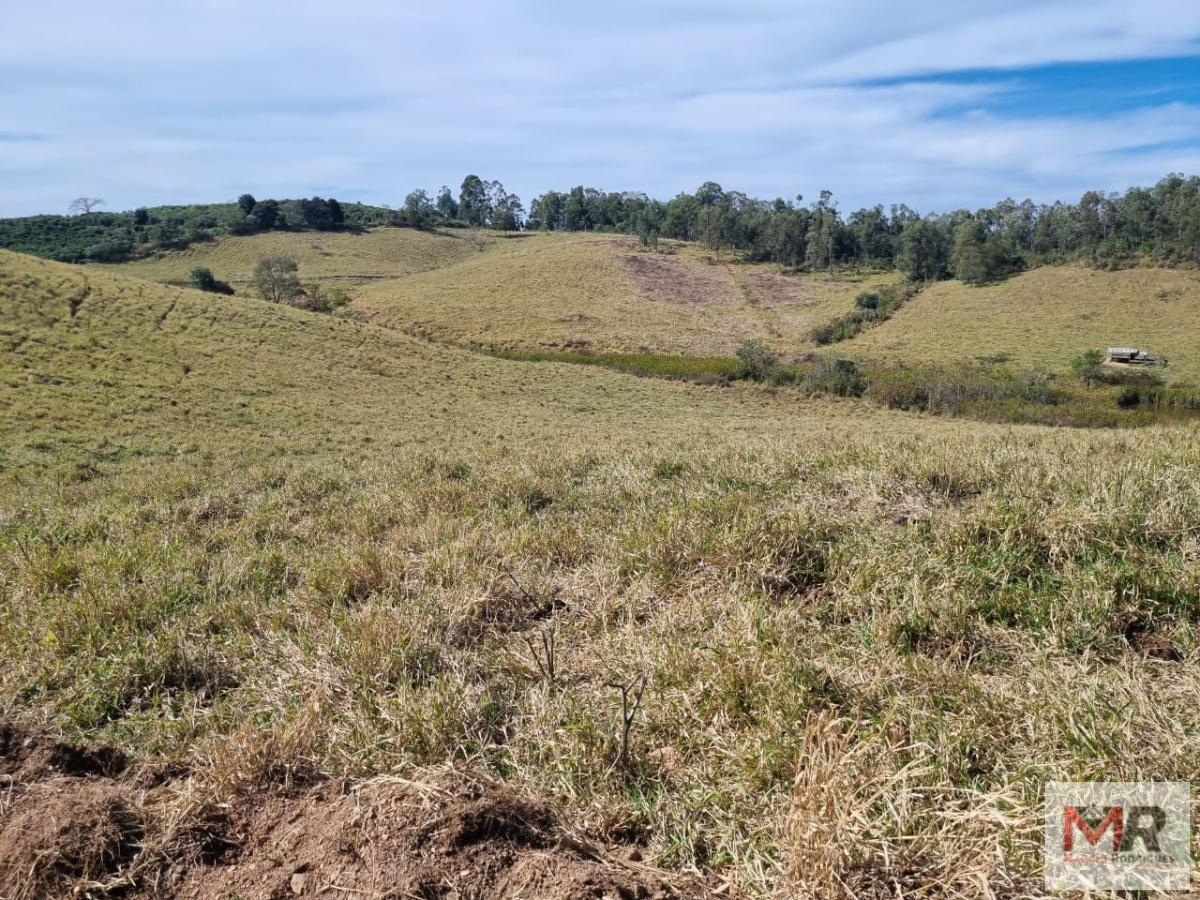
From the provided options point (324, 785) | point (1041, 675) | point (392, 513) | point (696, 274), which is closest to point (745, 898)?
point (324, 785)

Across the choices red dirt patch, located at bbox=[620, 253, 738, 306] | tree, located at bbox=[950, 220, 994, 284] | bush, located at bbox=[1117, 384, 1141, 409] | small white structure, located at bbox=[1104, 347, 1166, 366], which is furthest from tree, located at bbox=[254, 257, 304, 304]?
tree, located at bbox=[950, 220, 994, 284]

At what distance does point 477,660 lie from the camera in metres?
3.62

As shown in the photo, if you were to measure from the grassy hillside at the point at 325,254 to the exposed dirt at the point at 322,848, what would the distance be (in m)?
87.9

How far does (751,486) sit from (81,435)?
2280cm

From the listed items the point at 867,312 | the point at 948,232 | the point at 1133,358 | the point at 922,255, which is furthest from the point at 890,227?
the point at 1133,358

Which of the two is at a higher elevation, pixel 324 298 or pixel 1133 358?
pixel 324 298

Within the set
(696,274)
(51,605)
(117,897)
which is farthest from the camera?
(696,274)

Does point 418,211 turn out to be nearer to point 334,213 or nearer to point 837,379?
point 334,213

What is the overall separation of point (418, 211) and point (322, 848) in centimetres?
14902

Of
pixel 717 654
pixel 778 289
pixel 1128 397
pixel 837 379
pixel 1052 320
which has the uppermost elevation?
pixel 778 289

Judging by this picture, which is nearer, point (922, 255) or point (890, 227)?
point (922, 255)

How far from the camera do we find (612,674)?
346 cm

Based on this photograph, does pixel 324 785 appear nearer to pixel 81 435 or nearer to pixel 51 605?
pixel 51 605

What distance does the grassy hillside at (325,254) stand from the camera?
88.6 meters
